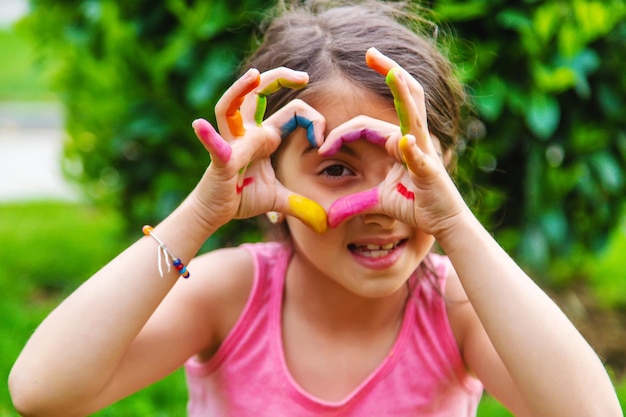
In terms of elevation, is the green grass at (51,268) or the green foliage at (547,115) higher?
the green foliage at (547,115)

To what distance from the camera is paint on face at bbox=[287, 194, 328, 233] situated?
2.04 metres

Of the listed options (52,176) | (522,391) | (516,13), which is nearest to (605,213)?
(516,13)

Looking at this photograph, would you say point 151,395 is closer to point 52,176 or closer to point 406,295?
point 406,295

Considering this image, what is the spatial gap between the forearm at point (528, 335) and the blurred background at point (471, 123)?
1175 mm

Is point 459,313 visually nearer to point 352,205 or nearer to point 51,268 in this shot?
point 352,205

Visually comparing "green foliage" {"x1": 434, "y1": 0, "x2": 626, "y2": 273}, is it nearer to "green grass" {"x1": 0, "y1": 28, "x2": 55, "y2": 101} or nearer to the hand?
the hand

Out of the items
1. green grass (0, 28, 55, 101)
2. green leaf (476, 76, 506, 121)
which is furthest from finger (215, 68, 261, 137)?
green grass (0, 28, 55, 101)

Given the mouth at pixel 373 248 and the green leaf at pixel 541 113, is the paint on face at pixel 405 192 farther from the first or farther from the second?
the green leaf at pixel 541 113

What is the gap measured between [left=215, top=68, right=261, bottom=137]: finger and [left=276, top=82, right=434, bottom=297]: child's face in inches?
7.1

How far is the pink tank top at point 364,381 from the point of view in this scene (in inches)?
89.9

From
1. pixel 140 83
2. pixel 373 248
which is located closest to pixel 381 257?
pixel 373 248

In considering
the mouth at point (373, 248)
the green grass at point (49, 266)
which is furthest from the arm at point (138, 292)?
the green grass at point (49, 266)

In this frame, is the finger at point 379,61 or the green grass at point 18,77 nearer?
the finger at point 379,61

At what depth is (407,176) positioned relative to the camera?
6.50ft
